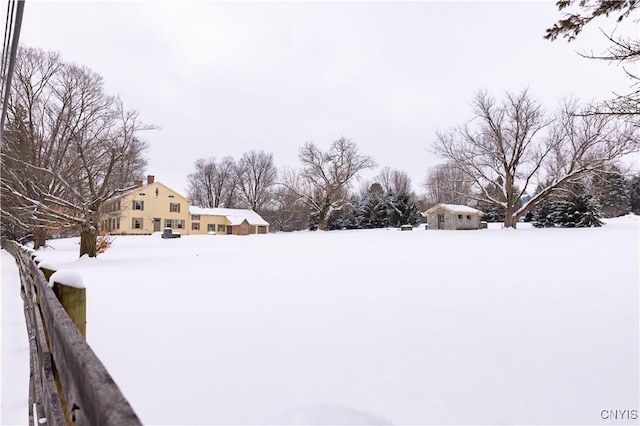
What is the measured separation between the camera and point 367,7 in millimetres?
11977

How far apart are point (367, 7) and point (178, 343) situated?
11.6 m

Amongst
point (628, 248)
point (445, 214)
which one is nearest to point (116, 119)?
point (628, 248)

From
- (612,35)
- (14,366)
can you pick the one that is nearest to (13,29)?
(14,366)

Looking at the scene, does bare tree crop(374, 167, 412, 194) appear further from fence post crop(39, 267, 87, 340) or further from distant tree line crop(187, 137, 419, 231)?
fence post crop(39, 267, 87, 340)

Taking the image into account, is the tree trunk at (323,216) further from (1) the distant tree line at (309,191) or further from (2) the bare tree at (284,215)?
(2) the bare tree at (284,215)

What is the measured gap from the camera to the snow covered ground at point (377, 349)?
122 inches

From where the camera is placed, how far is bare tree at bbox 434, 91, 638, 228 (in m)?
27.2

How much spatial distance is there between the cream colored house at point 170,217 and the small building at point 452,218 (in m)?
24.5

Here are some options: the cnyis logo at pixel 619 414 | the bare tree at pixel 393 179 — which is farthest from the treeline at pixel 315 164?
the bare tree at pixel 393 179

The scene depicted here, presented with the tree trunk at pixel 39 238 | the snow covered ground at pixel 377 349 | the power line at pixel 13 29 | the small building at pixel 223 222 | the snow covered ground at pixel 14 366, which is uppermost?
the power line at pixel 13 29

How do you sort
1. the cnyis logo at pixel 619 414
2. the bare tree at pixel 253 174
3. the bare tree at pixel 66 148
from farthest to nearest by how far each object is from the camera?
the bare tree at pixel 253 174 < the bare tree at pixel 66 148 < the cnyis logo at pixel 619 414

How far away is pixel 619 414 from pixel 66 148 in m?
23.2

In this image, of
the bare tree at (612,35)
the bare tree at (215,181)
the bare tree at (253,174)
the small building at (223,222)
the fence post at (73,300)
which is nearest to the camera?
the fence post at (73,300)

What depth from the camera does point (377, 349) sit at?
433 cm
